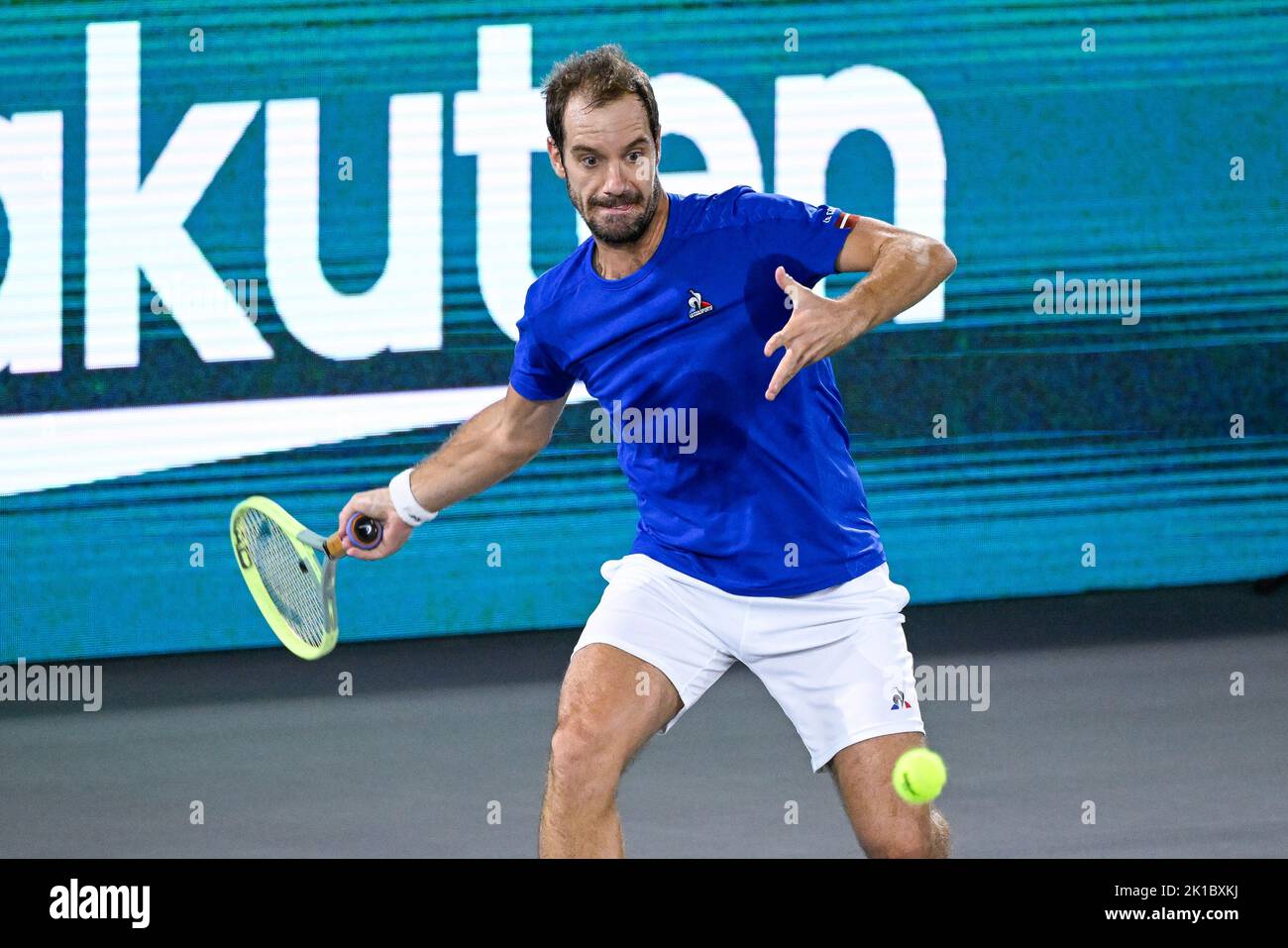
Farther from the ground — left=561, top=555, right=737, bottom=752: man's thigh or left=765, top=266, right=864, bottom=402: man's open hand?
left=765, top=266, right=864, bottom=402: man's open hand

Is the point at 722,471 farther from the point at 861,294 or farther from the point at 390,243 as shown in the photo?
the point at 390,243

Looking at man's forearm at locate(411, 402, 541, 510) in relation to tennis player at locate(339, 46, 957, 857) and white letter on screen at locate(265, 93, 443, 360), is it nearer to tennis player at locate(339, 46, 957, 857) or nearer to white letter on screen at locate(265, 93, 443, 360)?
tennis player at locate(339, 46, 957, 857)

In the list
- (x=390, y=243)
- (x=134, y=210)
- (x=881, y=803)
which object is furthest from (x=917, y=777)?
(x=134, y=210)

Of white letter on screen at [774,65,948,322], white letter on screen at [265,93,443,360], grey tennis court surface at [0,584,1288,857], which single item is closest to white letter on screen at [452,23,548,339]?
white letter on screen at [265,93,443,360]

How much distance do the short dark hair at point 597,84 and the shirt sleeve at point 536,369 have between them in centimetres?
38

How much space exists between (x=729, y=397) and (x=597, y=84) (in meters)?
0.63

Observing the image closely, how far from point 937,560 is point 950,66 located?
77.3 inches

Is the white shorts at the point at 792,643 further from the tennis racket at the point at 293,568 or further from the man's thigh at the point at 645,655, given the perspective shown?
the tennis racket at the point at 293,568

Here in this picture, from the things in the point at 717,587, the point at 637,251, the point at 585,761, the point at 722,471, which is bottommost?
the point at 585,761

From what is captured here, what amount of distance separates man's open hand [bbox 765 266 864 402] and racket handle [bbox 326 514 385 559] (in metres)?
1.05

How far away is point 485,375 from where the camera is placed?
24.7 ft

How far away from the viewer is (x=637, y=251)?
12.7 ft

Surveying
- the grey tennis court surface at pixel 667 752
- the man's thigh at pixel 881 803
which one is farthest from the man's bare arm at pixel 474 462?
the grey tennis court surface at pixel 667 752

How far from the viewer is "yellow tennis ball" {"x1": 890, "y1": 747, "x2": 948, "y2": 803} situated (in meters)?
3.66
